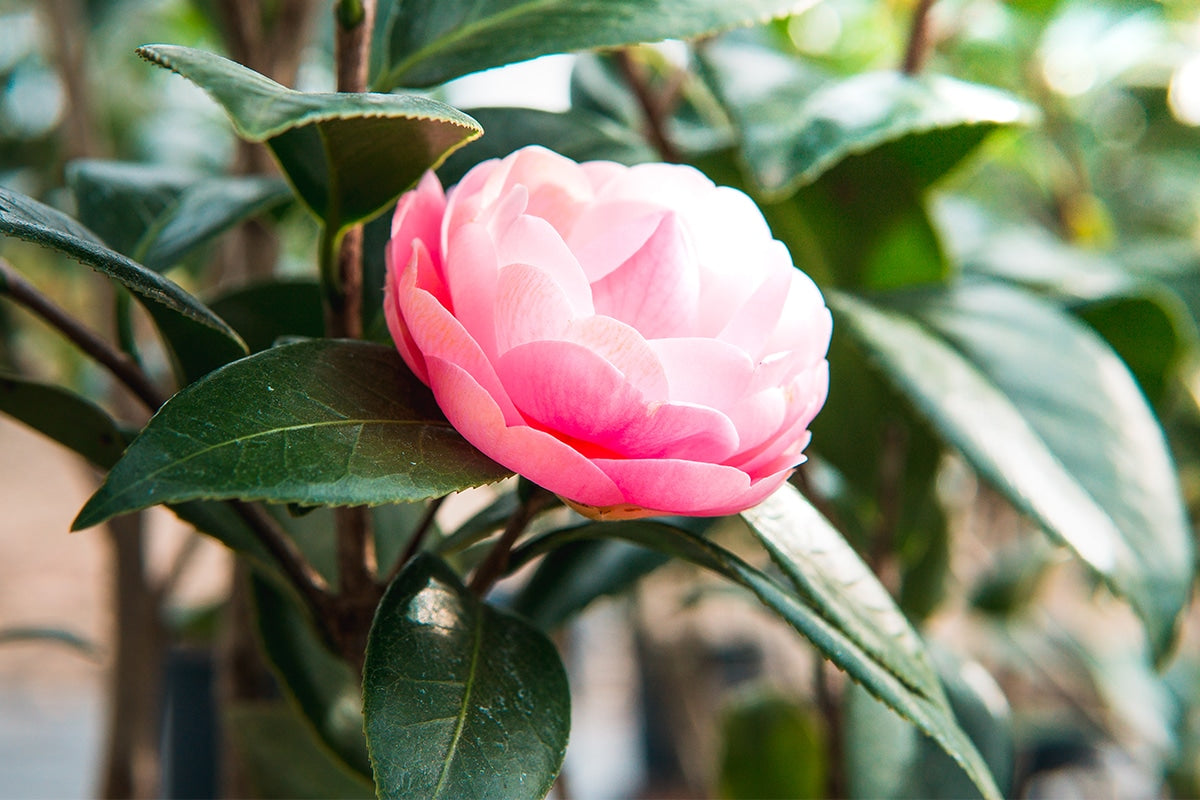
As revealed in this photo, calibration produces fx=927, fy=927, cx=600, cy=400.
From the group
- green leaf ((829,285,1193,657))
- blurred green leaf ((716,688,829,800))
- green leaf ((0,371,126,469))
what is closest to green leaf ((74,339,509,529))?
green leaf ((0,371,126,469))

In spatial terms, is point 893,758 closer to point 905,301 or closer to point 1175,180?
point 905,301

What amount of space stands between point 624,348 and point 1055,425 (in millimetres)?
287

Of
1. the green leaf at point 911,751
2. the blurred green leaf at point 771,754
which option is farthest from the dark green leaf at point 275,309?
the blurred green leaf at point 771,754

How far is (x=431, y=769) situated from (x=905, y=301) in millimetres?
367

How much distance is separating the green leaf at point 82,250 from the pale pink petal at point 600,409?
0.31ft

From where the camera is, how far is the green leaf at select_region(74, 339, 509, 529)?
0.20 meters

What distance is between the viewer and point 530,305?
225 millimetres

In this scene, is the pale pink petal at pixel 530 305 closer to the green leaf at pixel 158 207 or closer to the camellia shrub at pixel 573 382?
the camellia shrub at pixel 573 382

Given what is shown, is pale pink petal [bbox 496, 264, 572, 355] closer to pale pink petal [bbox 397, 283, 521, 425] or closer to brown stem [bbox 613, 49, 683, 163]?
pale pink petal [bbox 397, 283, 521, 425]

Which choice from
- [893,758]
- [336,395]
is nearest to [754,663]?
[893,758]

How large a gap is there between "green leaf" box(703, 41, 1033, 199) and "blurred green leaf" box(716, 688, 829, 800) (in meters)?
0.46

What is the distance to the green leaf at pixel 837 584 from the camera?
10.4 inches

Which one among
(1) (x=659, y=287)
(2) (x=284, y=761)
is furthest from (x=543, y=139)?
(2) (x=284, y=761)

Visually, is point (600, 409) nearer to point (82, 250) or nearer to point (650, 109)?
point (82, 250)
